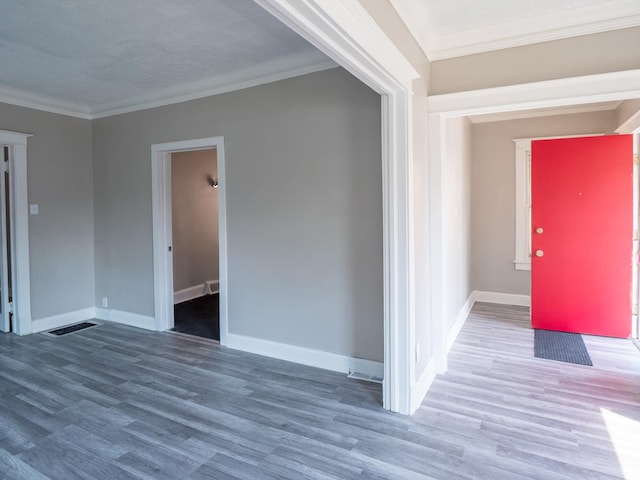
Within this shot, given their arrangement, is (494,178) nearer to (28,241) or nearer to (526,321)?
(526,321)

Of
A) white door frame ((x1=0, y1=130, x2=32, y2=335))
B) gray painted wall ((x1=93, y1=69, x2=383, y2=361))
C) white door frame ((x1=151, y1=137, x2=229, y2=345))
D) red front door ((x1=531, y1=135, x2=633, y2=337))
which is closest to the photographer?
gray painted wall ((x1=93, y1=69, x2=383, y2=361))

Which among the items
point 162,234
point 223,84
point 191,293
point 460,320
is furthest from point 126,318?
point 460,320

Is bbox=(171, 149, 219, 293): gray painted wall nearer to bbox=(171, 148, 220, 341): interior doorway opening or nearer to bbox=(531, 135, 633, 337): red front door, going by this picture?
bbox=(171, 148, 220, 341): interior doorway opening

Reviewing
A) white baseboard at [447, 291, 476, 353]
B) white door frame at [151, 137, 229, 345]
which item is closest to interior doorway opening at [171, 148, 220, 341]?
white door frame at [151, 137, 229, 345]

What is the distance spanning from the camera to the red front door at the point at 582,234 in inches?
156

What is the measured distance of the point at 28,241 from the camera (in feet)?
13.9

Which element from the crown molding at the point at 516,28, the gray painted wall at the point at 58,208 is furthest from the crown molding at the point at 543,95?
the gray painted wall at the point at 58,208

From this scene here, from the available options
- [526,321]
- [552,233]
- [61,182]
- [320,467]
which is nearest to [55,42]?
[61,182]

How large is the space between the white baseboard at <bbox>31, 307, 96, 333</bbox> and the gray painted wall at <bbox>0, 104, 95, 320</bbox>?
0.16ft

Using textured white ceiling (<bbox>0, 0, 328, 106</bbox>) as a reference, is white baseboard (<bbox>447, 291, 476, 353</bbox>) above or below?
below

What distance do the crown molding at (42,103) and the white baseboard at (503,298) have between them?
5.54m

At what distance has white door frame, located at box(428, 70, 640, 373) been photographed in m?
2.39

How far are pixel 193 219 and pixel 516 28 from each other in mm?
4650

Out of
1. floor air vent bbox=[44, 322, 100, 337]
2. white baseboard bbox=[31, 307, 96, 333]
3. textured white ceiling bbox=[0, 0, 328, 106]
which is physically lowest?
floor air vent bbox=[44, 322, 100, 337]
